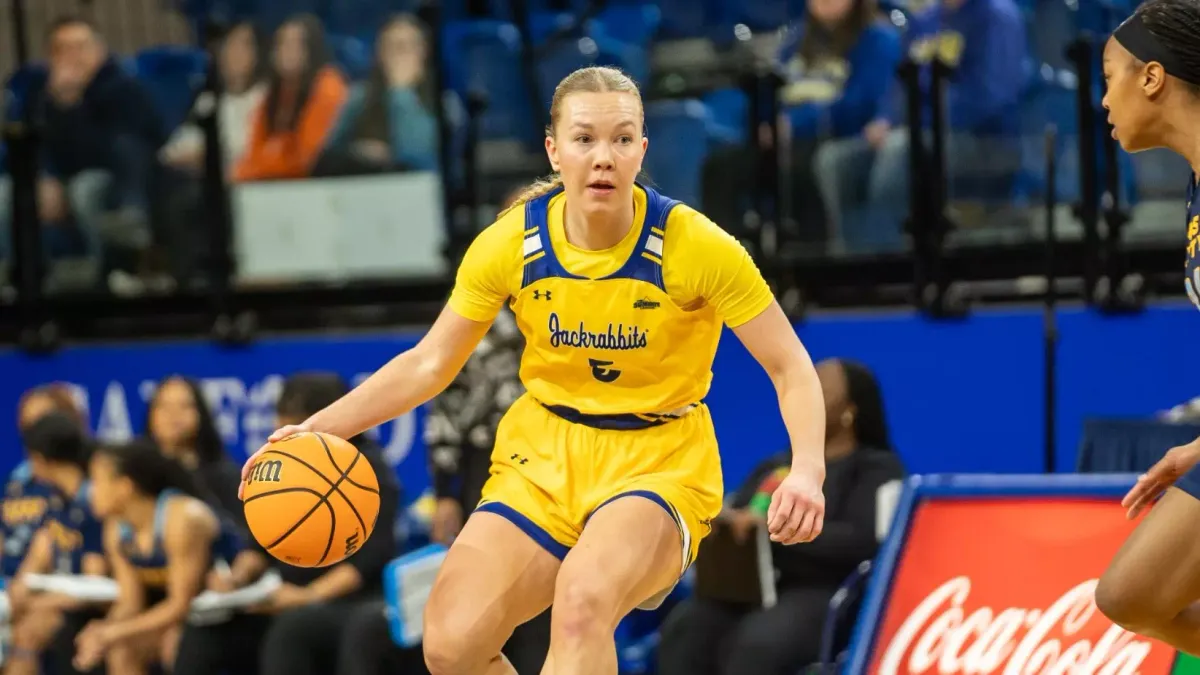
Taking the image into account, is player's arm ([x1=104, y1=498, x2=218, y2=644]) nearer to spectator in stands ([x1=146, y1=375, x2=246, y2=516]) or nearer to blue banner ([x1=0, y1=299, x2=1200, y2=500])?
spectator in stands ([x1=146, y1=375, x2=246, y2=516])

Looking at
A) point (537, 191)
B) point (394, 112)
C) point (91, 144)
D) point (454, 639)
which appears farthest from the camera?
point (91, 144)

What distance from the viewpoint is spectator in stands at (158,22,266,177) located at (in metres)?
8.95

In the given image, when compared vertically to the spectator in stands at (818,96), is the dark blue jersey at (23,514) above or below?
below

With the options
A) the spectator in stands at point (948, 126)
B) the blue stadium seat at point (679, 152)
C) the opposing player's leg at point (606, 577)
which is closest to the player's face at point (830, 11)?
the spectator in stands at point (948, 126)

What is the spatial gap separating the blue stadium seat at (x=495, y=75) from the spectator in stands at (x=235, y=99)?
3.35ft

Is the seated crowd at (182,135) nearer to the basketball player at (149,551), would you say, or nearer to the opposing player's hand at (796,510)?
the basketball player at (149,551)

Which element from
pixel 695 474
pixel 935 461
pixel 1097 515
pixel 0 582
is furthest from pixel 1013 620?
pixel 0 582

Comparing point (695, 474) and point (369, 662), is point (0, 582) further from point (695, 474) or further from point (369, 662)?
point (695, 474)

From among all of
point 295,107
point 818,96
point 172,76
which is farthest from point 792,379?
point 172,76

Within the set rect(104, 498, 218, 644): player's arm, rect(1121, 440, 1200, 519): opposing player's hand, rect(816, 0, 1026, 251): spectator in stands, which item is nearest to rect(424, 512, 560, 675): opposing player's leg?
rect(1121, 440, 1200, 519): opposing player's hand

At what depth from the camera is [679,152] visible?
26.2 ft

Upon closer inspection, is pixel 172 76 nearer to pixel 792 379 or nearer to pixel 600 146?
pixel 600 146

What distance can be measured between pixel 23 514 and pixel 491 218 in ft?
8.97

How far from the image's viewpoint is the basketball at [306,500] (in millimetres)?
4598
